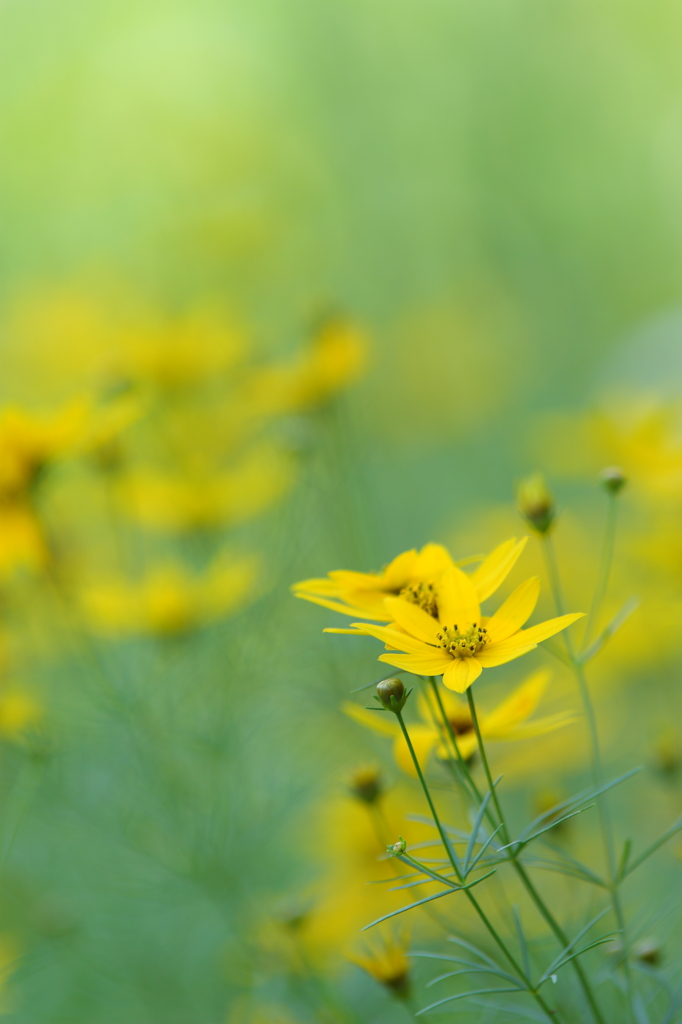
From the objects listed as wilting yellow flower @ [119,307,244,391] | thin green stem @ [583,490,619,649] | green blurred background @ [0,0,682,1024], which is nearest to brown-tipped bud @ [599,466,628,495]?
thin green stem @ [583,490,619,649]

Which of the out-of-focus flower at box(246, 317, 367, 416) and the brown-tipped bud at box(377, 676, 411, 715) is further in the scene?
the out-of-focus flower at box(246, 317, 367, 416)

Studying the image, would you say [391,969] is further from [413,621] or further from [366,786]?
[413,621]

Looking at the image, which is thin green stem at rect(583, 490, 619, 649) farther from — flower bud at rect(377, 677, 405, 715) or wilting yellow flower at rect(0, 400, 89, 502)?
wilting yellow flower at rect(0, 400, 89, 502)

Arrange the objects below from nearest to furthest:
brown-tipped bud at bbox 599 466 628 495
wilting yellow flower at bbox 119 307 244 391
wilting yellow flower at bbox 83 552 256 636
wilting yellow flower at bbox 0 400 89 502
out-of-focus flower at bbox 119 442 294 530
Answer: brown-tipped bud at bbox 599 466 628 495, wilting yellow flower at bbox 0 400 89 502, wilting yellow flower at bbox 83 552 256 636, out-of-focus flower at bbox 119 442 294 530, wilting yellow flower at bbox 119 307 244 391

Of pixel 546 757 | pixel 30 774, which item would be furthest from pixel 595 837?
pixel 30 774

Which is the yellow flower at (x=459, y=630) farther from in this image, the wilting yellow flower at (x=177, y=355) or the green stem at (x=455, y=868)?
the wilting yellow flower at (x=177, y=355)

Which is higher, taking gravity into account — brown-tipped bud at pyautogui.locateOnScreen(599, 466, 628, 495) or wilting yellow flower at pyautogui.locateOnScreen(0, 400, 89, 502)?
wilting yellow flower at pyautogui.locateOnScreen(0, 400, 89, 502)

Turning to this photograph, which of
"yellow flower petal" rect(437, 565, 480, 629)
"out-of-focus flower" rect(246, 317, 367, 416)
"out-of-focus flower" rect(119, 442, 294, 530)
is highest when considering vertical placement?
"out-of-focus flower" rect(246, 317, 367, 416)

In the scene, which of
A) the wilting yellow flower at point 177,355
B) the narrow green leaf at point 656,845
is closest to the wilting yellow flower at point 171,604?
the wilting yellow flower at point 177,355

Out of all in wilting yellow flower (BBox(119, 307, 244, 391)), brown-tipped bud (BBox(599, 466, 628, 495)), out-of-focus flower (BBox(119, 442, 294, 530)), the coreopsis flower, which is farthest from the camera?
wilting yellow flower (BBox(119, 307, 244, 391))
